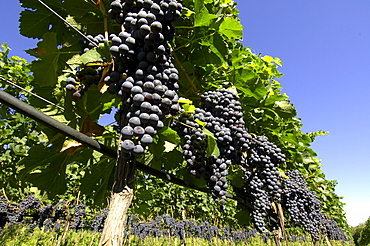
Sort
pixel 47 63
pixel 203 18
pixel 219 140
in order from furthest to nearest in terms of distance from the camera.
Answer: pixel 219 140
pixel 203 18
pixel 47 63

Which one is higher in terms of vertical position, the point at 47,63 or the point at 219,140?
the point at 47,63

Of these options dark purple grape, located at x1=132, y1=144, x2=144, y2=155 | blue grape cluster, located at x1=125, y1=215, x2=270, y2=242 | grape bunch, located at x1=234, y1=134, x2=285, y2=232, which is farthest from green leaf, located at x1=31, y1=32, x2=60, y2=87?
blue grape cluster, located at x1=125, y1=215, x2=270, y2=242

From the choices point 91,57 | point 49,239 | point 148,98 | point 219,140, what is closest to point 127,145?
point 148,98

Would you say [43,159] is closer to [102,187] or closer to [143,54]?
[102,187]

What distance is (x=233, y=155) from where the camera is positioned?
221cm

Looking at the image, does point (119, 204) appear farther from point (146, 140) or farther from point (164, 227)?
point (164, 227)

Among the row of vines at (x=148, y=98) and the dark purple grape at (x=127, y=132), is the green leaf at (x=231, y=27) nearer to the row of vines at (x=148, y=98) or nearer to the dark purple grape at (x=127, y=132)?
the row of vines at (x=148, y=98)

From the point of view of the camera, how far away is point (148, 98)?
1189 mm

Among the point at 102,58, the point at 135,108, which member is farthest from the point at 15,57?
the point at 135,108

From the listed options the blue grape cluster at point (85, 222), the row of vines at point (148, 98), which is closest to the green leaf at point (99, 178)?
the row of vines at point (148, 98)

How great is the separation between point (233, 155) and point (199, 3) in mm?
1338

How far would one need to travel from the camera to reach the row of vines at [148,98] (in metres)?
1.27

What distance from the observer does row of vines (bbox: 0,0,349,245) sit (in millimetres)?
1270

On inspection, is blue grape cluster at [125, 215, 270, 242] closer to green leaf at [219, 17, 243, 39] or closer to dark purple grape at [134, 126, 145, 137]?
green leaf at [219, 17, 243, 39]
